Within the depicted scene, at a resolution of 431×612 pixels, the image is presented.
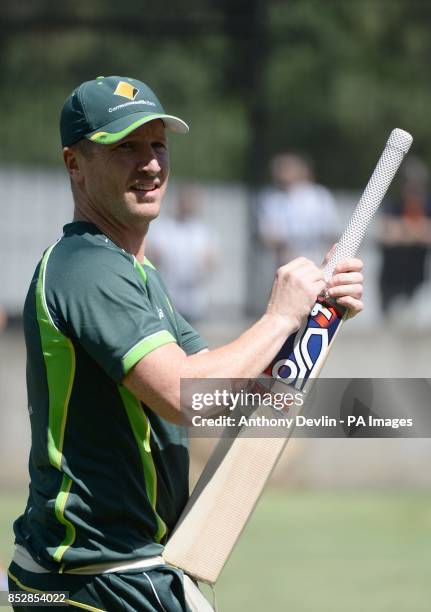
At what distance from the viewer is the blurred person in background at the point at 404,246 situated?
34.4 feet

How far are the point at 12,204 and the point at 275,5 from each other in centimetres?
279

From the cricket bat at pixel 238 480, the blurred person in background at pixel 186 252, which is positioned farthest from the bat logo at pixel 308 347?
the blurred person in background at pixel 186 252

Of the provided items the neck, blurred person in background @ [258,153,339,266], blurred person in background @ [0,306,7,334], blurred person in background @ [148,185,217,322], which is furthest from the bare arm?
blurred person in background @ [148,185,217,322]

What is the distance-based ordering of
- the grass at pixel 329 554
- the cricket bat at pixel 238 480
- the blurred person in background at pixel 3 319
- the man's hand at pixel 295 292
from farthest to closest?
1. the blurred person in background at pixel 3 319
2. the grass at pixel 329 554
3. the cricket bat at pixel 238 480
4. the man's hand at pixel 295 292

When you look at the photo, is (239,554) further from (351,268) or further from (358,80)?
(358,80)

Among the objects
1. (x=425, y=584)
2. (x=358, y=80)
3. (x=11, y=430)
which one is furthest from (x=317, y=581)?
(x=358, y=80)

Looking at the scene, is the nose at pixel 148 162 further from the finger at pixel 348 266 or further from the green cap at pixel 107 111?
the finger at pixel 348 266

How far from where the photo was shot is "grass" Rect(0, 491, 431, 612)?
6.37m

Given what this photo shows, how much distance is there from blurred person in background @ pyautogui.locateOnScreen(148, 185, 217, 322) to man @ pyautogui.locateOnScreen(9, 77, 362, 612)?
6879 millimetres

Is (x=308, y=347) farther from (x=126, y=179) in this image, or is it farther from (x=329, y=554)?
(x=329, y=554)

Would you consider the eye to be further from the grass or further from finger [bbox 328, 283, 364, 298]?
the grass

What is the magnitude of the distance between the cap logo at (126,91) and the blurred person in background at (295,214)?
21.8 ft

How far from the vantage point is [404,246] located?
10.6 meters

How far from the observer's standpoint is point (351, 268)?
338 cm
